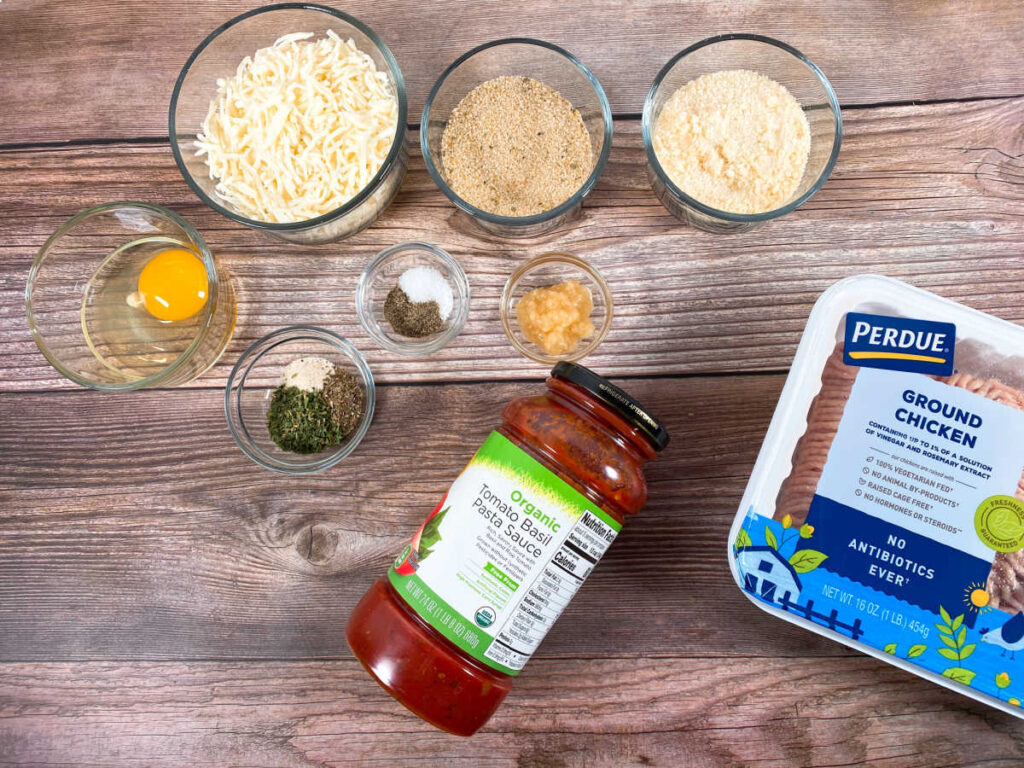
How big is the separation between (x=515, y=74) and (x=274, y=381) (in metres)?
0.82

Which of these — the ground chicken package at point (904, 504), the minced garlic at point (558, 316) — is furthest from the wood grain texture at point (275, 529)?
the ground chicken package at point (904, 504)

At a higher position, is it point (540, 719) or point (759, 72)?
point (759, 72)

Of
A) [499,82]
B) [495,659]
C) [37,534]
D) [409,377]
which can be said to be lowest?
[37,534]

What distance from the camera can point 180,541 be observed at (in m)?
1.39

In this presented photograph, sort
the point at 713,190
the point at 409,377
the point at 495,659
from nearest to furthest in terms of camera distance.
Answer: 1. the point at 495,659
2. the point at 713,190
3. the point at 409,377

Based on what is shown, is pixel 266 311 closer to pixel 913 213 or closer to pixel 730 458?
pixel 730 458

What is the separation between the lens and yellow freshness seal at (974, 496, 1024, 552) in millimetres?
1076

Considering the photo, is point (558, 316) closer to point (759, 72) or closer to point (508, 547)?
point (508, 547)

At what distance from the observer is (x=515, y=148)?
1.33 m

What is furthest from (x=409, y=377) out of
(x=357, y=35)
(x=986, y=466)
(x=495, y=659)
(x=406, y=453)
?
(x=986, y=466)

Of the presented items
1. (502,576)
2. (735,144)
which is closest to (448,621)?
(502,576)

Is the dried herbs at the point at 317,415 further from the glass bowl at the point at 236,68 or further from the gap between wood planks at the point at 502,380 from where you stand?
the glass bowl at the point at 236,68

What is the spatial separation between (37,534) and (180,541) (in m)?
0.31

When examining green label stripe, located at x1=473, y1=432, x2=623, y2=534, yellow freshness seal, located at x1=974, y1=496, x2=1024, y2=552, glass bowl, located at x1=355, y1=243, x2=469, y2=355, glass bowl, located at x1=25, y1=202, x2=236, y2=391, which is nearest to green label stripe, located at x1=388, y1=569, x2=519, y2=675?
green label stripe, located at x1=473, y1=432, x2=623, y2=534
